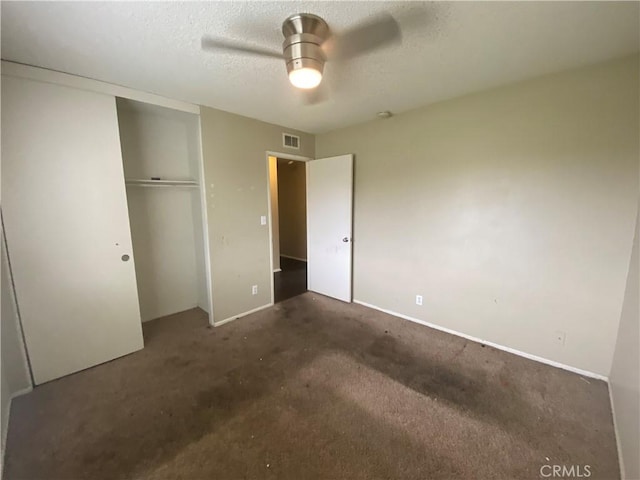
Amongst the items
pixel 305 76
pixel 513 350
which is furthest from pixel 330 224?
pixel 513 350

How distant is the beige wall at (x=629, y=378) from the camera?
1274 mm

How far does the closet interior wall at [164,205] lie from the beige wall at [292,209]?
288 centimetres

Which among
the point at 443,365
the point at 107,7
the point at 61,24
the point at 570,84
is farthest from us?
the point at 443,365

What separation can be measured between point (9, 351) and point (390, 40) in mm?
3381

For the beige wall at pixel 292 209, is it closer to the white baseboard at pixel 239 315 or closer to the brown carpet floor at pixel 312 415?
the white baseboard at pixel 239 315

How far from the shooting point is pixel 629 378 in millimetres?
1493

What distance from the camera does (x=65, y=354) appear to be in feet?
6.95

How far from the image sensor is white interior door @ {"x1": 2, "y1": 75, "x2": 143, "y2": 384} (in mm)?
1851

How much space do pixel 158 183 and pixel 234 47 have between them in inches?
69.2

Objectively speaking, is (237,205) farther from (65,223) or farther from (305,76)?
(305,76)

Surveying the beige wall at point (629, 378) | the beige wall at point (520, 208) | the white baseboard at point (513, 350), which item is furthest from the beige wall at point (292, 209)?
the beige wall at point (629, 378)

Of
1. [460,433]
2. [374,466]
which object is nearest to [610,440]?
[460,433]

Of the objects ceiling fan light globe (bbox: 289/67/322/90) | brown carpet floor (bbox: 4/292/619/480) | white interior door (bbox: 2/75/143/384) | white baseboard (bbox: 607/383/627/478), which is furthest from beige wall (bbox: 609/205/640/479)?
white interior door (bbox: 2/75/143/384)

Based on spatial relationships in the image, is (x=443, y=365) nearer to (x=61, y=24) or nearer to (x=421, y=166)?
(x=421, y=166)
